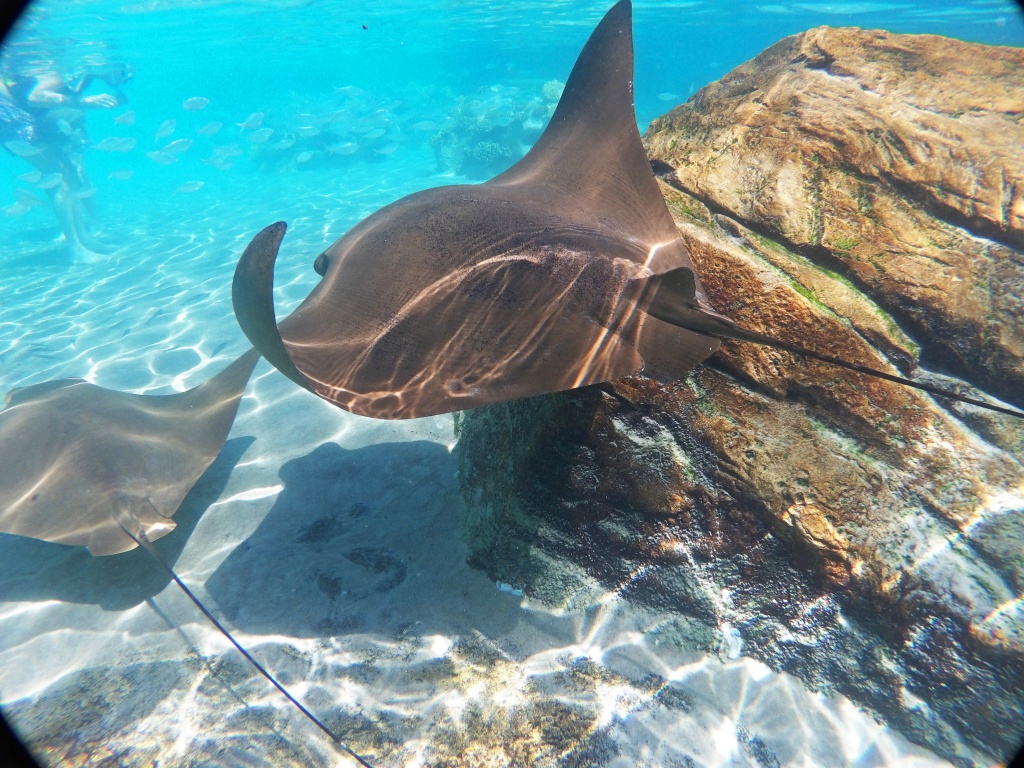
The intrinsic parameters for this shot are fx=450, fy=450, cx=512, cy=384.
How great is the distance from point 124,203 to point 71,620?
128ft

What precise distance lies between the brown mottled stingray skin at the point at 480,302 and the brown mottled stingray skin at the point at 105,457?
7.79 ft

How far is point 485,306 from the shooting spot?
2471mm

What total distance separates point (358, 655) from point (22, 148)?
24746 millimetres

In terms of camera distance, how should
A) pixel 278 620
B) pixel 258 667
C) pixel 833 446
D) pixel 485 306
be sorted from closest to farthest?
pixel 258 667 → pixel 485 306 → pixel 833 446 → pixel 278 620

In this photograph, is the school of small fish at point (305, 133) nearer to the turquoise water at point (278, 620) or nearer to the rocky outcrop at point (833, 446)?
the turquoise water at point (278, 620)

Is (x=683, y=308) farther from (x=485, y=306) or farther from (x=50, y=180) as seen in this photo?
(x=50, y=180)

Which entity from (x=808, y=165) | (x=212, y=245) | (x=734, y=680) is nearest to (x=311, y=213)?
(x=212, y=245)

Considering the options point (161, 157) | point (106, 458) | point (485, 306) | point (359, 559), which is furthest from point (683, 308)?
point (161, 157)

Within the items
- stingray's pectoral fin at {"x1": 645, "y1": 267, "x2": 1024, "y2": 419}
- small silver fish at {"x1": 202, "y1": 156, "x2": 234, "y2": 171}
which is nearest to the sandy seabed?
stingray's pectoral fin at {"x1": 645, "y1": 267, "x2": 1024, "y2": 419}

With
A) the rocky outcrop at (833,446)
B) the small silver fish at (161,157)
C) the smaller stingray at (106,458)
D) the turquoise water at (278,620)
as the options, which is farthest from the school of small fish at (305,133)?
the rocky outcrop at (833,446)

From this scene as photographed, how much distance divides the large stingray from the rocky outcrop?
50cm

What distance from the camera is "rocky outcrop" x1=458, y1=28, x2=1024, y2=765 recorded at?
104 inches

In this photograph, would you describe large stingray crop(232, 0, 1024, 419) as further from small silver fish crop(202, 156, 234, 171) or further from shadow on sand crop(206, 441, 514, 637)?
small silver fish crop(202, 156, 234, 171)

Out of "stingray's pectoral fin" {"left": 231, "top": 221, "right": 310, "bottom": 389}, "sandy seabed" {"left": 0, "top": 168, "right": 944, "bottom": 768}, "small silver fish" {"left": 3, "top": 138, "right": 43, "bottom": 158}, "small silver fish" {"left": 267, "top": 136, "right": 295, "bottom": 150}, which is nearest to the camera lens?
"stingray's pectoral fin" {"left": 231, "top": 221, "right": 310, "bottom": 389}
